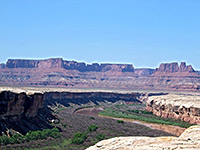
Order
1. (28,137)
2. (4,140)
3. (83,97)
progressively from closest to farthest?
(4,140) → (28,137) → (83,97)

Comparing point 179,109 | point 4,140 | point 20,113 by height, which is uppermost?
point 179,109

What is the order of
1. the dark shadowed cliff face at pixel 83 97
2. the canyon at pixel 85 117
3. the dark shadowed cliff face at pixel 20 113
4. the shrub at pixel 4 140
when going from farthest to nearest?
the dark shadowed cliff face at pixel 83 97 → the dark shadowed cliff face at pixel 20 113 → the shrub at pixel 4 140 → the canyon at pixel 85 117

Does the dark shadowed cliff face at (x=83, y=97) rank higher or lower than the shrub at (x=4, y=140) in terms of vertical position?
higher

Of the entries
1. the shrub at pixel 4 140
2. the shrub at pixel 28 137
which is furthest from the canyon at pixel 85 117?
the shrub at pixel 4 140

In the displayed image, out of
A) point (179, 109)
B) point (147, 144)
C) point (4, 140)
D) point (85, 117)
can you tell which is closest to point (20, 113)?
point (4, 140)

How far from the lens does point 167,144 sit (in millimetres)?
12695

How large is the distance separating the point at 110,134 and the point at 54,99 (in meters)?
56.9

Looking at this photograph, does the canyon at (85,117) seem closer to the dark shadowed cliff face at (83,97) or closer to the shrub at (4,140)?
the dark shadowed cliff face at (83,97)

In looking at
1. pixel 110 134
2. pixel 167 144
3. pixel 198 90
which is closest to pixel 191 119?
pixel 110 134

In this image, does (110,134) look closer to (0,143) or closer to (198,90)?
(0,143)

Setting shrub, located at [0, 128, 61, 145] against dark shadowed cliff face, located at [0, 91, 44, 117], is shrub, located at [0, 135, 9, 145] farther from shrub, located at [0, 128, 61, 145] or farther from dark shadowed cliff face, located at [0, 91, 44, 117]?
dark shadowed cliff face, located at [0, 91, 44, 117]

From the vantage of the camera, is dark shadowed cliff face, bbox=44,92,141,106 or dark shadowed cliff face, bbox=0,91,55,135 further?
dark shadowed cliff face, bbox=44,92,141,106

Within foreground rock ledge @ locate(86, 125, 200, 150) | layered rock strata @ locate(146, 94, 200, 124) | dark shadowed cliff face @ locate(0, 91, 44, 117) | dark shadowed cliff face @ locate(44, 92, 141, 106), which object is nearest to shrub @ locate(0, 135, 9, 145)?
dark shadowed cliff face @ locate(0, 91, 44, 117)

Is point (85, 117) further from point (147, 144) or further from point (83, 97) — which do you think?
point (147, 144)
